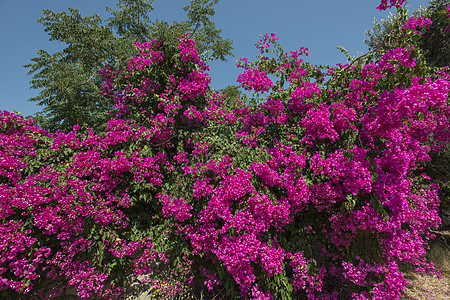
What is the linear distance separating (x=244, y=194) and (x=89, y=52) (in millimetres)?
9202

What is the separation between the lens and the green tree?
665 centimetres

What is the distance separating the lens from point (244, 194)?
10.7 feet

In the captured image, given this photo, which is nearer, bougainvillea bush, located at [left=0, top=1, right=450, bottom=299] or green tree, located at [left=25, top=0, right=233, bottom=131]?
bougainvillea bush, located at [left=0, top=1, right=450, bottom=299]

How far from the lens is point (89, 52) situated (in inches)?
337

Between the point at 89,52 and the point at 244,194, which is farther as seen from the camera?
the point at 89,52

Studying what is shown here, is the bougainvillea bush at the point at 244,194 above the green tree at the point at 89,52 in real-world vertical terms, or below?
below

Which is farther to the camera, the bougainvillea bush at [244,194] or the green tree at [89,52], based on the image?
the green tree at [89,52]

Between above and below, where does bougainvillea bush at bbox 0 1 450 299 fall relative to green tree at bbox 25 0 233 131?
below

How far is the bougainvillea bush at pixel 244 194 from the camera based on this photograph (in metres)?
3.03

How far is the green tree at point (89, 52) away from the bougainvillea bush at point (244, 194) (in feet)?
6.66

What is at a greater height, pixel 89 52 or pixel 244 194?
pixel 89 52

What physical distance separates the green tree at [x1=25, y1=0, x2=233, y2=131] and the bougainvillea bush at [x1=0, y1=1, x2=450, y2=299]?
6.66ft

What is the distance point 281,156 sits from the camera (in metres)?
3.68

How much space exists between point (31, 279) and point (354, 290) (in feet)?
16.9
